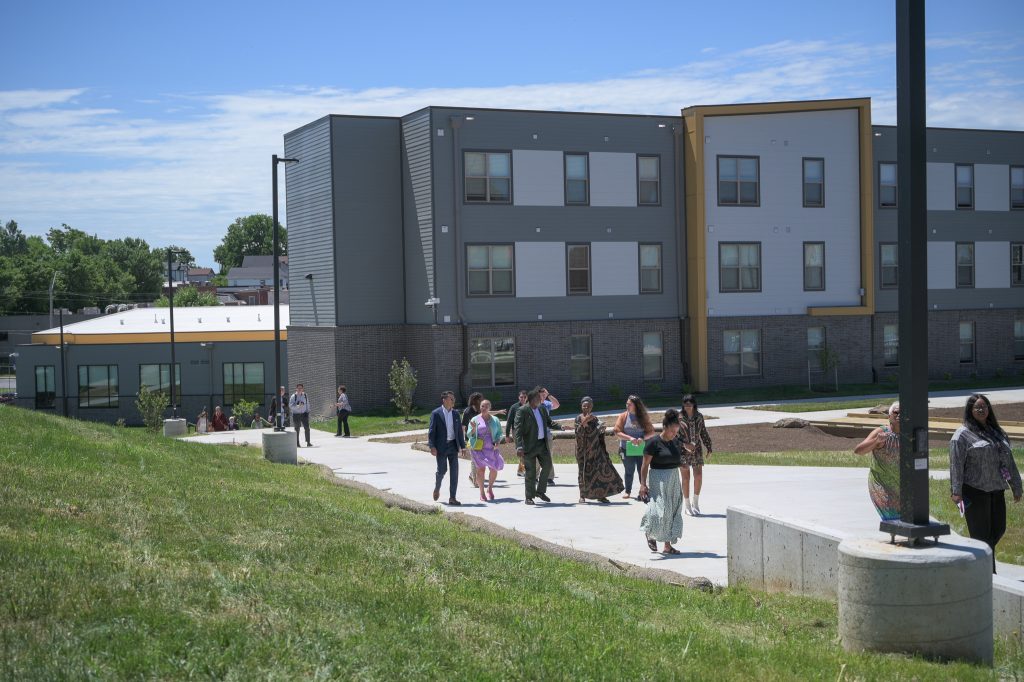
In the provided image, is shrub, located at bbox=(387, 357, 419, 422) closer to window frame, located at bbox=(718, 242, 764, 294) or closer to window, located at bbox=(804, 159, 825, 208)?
window frame, located at bbox=(718, 242, 764, 294)

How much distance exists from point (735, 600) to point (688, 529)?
5.24 metres

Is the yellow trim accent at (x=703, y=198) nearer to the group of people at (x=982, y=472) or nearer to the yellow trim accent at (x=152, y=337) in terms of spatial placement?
the yellow trim accent at (x=152, y=337)

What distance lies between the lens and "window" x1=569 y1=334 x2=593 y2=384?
136ft

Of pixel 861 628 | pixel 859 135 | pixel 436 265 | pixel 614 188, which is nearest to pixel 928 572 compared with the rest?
pixel 861 628

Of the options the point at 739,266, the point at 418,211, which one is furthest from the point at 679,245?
the point at 418,211

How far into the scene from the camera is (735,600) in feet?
32.9

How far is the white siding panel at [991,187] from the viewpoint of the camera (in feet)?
157

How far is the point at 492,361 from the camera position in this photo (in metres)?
40.1

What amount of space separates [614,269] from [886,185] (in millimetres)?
12513

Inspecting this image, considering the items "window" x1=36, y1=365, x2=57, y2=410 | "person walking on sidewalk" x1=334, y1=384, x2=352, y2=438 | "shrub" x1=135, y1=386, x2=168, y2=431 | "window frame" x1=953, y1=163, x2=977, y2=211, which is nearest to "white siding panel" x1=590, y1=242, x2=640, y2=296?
"person walking on sidewalk" x1=334, y1=384, x2=352, y2=438

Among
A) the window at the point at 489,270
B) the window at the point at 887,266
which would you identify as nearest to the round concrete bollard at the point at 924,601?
the window at the point at 489,270

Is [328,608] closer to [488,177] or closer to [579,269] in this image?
[488,177]

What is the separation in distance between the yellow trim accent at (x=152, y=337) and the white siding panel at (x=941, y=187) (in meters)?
33.2

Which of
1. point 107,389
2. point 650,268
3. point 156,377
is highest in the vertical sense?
point 650,268
